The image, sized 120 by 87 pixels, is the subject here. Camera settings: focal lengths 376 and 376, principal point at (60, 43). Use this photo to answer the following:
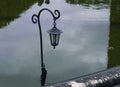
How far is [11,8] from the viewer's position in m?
37.5

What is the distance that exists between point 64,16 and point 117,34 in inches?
409

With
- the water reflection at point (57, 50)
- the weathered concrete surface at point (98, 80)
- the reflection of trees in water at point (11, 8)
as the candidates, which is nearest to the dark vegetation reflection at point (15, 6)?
the reflection of trees in water at point (11, 8)

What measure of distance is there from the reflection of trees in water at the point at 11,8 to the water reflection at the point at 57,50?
706 millimetres

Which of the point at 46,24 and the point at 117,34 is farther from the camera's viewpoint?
the point at 46,24

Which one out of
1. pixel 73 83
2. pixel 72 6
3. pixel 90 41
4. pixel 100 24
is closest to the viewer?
pixel 73 83

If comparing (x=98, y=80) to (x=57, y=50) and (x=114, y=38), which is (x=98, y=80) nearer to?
(x=57, y=50)

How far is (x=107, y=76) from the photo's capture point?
1.53 m

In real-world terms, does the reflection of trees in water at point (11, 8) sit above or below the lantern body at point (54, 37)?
below

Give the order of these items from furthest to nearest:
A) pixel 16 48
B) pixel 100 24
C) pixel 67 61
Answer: pixel 100 24
pixel 16 48
pixel 67 61

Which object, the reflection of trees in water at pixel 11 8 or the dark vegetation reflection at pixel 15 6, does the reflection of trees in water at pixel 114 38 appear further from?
the reflection of trees in water at pixel 11 8

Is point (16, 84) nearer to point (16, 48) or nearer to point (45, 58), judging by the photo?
point (45, 58)

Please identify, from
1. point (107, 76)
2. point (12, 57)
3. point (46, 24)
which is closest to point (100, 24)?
point (46, 24)

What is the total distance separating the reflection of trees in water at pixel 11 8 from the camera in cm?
3130

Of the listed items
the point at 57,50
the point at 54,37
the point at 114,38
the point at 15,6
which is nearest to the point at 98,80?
the point at 54,37
